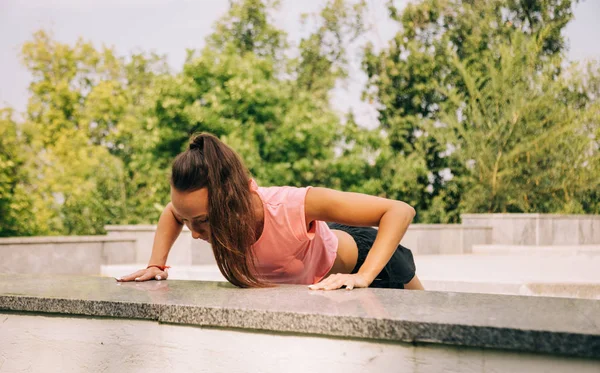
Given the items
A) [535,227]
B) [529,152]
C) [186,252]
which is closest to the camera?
[186,252]

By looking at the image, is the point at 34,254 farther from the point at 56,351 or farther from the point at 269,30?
the point at 269,30

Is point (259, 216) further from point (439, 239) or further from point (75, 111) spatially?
point (75, 111)

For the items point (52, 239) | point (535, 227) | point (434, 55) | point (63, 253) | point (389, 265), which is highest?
point (434, 55)

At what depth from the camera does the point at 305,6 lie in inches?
1222

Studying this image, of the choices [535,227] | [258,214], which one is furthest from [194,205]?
[535,227]

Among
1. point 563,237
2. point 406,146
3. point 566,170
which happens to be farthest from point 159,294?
point 406,146

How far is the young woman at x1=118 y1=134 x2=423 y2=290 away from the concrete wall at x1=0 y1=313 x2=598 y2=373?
539 millimetres

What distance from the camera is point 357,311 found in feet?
7.26

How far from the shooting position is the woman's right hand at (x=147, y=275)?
3.41 meters

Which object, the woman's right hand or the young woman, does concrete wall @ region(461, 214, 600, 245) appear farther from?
the young woman

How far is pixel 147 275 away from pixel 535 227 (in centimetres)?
1530

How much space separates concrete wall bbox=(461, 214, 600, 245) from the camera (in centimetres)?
1703

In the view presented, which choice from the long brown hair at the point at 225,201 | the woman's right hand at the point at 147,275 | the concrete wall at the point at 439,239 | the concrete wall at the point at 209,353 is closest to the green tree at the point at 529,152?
the concrete wall at the point at 439,239

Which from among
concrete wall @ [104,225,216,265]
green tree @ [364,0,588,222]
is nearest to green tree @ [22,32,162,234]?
green tree @ [364,0,588,222]
